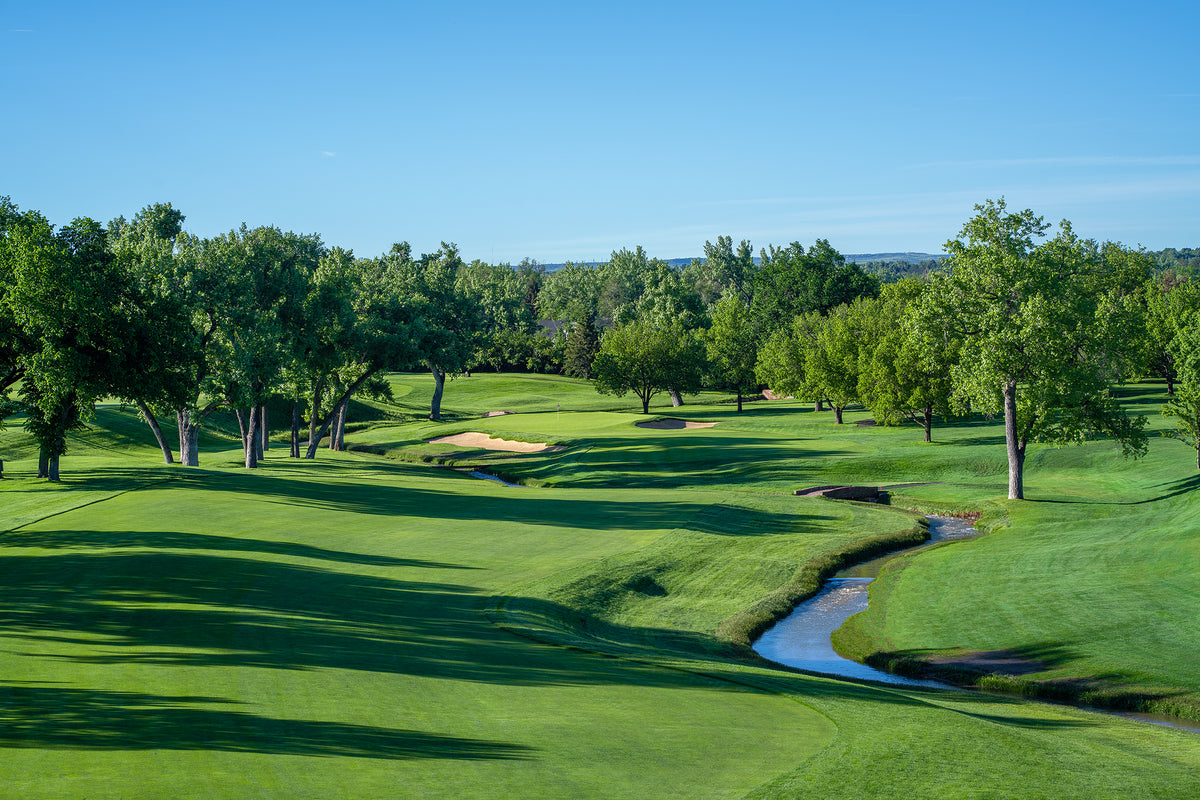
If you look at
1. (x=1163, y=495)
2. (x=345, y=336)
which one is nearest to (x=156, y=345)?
(x=345, y=336)

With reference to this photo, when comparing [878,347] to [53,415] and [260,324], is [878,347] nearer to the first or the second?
[260,324]

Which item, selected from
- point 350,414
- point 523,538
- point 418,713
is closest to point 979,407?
point 523,538

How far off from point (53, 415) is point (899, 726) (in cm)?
3476

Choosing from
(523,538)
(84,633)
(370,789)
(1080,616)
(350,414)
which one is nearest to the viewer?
(370,789)

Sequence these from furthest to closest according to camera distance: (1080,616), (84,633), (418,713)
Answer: (1080,616), (84,633), (418,713)

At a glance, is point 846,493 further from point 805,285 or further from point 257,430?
point 805,285

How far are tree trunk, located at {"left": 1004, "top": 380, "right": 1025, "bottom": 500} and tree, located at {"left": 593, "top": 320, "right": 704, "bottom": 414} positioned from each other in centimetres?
5195

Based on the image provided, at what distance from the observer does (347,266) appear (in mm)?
62281

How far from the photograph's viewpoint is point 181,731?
10.9 meters

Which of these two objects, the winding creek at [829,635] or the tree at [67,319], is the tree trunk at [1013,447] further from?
the tree at [67,319]

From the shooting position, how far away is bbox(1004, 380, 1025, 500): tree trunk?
138 ft

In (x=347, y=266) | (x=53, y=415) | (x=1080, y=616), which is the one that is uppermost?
(x=347, y=266)

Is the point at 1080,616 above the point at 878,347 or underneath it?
underneath

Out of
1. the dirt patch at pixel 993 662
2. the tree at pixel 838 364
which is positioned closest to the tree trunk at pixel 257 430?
the dirt patch at pixel 993 662
